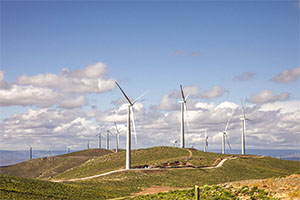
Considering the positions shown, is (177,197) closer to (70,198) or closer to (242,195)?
(242,195)

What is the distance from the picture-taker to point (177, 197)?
54.1 m

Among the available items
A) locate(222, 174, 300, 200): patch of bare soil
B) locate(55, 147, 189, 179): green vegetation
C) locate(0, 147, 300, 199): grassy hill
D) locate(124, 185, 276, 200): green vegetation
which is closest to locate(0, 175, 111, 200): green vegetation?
locate(0, 147, 300, 199): grassy hill

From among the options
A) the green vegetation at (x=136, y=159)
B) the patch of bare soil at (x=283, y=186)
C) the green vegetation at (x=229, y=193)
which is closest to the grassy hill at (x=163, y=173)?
the green vegetation at (x=136, y=159)

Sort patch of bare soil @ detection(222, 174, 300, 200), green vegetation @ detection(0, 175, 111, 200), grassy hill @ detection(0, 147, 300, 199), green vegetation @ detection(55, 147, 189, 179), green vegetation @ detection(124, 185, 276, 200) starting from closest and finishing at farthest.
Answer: patch of bare soil @ detection(222, 174, 300, 200), green vegetation @ detection(124, 185, 276, 200), green vegetation @ detection(0, 175, 111, 200), grassy hill @ detection(0, 147, 300, 199), green vegetation @ detection(55, 147, 189, 179)

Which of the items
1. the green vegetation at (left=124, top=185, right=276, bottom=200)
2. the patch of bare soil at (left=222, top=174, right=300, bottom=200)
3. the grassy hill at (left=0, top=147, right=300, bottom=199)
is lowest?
the grassy hill at (left=0, top=147, right=300, bottom=199)

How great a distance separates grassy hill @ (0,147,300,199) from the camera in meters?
80.4

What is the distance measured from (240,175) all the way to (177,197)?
73.5m

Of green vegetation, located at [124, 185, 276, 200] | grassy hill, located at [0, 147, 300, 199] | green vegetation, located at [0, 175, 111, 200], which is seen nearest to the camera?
green vegetation, located at [124, 185, 276, 200]

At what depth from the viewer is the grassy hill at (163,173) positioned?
3164 inches

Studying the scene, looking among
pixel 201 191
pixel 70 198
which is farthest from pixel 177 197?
pixel 70 198

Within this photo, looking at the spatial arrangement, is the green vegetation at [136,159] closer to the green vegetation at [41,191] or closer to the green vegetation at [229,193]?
the green vegetation at [41,191]

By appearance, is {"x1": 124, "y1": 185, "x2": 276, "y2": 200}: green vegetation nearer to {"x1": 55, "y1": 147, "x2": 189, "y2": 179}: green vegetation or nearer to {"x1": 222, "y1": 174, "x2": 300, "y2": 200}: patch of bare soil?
{"x1": 222, "y1": 174, "x2": 300, "y2": 200}: patch of bare soil

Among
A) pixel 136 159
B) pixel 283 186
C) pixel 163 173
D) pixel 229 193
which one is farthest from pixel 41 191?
pixel 136 159

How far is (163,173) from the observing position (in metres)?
117
